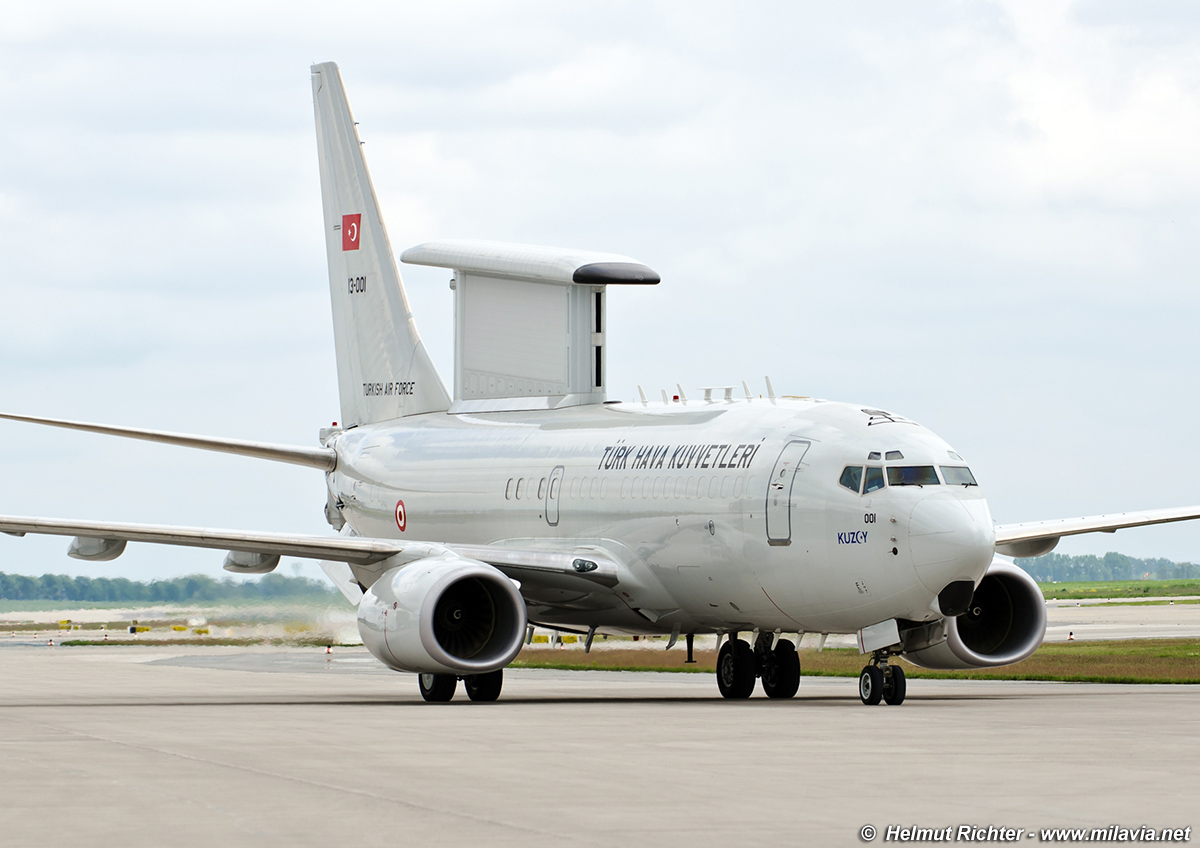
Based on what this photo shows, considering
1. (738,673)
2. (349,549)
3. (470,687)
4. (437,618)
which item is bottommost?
(470,687)

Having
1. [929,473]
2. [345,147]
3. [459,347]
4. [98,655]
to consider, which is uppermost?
[345,147]

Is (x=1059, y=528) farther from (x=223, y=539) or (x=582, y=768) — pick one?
(x=582, y=768)

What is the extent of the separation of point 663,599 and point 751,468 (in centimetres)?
316

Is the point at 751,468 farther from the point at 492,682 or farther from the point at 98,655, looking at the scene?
the point at 98,655

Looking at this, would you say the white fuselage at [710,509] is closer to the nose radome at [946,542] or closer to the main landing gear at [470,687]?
the nose radome at [946,542]

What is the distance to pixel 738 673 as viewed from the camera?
28.8 metres

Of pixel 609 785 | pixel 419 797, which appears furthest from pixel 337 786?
pixel 609 785

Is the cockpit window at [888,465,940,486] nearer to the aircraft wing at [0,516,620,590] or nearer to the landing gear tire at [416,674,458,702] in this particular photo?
the aircraft wing at [0,516,620,590]

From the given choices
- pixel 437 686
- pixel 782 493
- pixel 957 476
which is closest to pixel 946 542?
pixel 957 476

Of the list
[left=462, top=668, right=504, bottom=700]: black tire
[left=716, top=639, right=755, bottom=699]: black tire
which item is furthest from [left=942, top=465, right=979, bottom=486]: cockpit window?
[left=462, top=668, right=504, bottom=700]: black tire

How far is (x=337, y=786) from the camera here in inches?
571

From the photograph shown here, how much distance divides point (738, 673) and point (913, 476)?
17.6 ft

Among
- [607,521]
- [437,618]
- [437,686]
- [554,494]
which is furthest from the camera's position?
[554,494]

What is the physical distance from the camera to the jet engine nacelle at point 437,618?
86.5 feet
